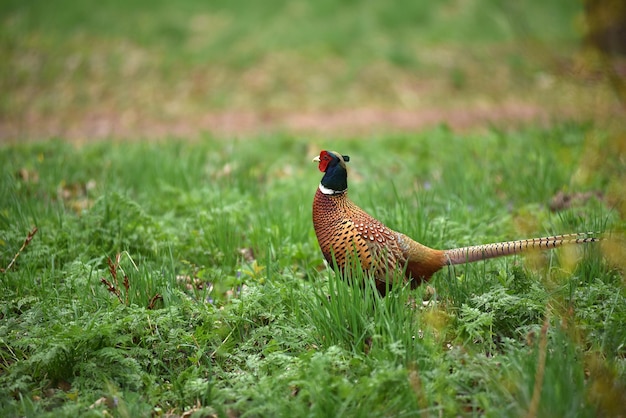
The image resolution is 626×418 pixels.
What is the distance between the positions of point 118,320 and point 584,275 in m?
2.46

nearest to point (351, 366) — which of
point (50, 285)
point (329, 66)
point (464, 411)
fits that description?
point (464, 411)

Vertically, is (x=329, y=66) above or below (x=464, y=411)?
above

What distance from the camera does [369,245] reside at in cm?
329

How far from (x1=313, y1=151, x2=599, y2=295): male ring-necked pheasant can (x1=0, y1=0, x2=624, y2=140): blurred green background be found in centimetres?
580

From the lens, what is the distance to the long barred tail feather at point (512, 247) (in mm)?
3117

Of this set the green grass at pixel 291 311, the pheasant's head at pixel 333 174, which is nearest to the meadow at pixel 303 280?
the green grass at pixel 291 311

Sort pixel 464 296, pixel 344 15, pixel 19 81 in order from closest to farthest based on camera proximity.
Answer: pixel 464 296 → pixel 19 81 → pixel 344 15

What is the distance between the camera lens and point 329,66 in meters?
11.8

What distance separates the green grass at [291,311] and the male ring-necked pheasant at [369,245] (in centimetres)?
16

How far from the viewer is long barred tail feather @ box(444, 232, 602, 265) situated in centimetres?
312

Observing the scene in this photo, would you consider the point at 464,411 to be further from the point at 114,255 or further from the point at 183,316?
the point at 114,255

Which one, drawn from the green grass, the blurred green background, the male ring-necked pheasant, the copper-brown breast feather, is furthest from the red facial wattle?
the blurred green background

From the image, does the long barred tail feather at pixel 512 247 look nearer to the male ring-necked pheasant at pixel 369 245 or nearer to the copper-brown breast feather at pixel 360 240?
the male ring-necked pheasant at pixel 369 245

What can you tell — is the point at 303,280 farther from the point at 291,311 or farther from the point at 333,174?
the point at 333,174
